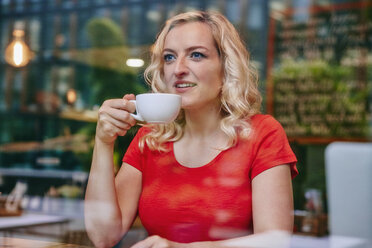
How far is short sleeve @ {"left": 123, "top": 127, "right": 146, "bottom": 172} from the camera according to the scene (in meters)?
1.10

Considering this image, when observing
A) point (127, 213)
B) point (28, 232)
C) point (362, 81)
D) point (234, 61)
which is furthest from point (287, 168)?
point (362, 81)

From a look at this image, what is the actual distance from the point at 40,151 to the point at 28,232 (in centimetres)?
142

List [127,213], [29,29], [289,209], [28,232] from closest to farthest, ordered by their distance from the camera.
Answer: [289,209]
[127,213]
[28,232]
[29,29]

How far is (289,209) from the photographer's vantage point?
934mm

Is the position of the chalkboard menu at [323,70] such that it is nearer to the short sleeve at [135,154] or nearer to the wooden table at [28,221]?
the wooden table at [28,221]

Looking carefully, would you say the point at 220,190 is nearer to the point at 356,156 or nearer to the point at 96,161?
the point at 96,161

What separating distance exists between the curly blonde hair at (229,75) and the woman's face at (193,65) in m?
0.02

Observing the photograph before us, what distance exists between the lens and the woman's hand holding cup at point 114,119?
89cm

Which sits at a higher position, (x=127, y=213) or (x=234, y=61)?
(x=234, y=61)

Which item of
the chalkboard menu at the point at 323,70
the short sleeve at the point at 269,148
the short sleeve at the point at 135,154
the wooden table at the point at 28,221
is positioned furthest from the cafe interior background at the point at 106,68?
the short sleeve at the point at 269,148

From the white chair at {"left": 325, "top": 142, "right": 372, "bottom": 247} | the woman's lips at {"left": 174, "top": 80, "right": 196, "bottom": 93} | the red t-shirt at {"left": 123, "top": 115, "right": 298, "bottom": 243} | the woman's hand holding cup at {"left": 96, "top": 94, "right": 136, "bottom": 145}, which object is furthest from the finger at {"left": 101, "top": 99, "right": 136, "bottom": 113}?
the white chair at {"left": 325, "top": 142, "right": 372, "bottom": 247}

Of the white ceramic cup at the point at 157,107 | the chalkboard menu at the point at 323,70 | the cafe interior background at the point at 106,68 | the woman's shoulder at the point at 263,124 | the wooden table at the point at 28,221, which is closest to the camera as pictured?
the white ceramic cup at the point at 157,107

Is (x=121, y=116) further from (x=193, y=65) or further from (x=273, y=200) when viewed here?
(x=273, y=200)

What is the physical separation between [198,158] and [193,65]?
0.20m
